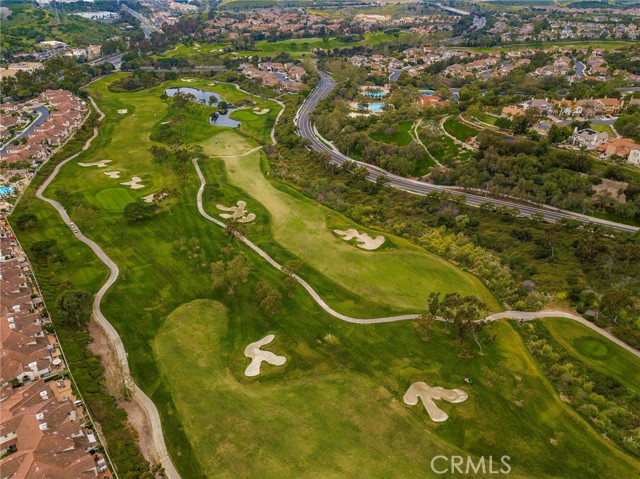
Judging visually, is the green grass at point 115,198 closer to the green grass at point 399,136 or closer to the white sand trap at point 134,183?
the white sand trap at point 134,183

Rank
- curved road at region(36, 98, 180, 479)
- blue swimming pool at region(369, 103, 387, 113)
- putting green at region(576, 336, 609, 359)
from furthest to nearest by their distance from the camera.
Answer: blue swimming pool at region(369, 103, 387, 113)
putting green at region(576, 336, 609, 359)
curved road at region(36, 98, 180, 479)

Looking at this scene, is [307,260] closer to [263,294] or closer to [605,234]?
[263,294]

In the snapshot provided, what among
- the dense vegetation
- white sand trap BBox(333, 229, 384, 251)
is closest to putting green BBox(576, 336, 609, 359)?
the dense vegetation

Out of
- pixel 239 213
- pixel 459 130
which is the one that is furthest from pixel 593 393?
pixel 459 130

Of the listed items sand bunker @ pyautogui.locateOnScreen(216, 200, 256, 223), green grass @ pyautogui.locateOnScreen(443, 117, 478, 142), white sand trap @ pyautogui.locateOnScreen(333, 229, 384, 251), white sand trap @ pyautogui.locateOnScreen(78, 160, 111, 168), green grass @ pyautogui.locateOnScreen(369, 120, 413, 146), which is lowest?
sand bunker @ pyautogui.locateOnScreen(216, 200, 256, 223)

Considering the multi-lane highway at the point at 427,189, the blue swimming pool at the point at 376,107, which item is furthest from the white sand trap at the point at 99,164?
the blue swimming pool at the point at 376,107

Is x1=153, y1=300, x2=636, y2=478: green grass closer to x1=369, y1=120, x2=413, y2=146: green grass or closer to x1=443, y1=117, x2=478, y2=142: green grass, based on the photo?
x1=443, y1=117, x2=478, y2=142: green grass
